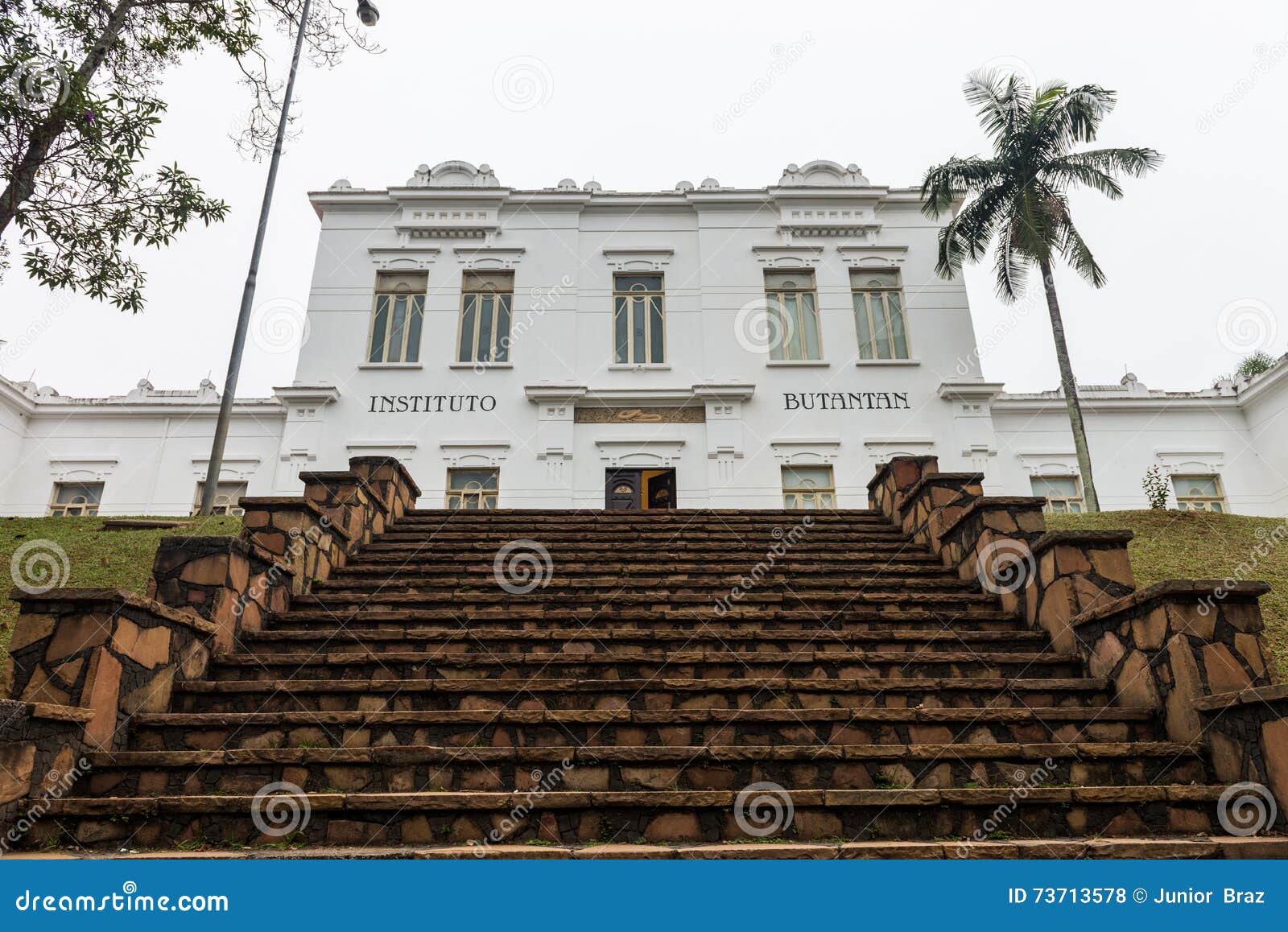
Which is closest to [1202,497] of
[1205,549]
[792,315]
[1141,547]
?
[1205,549]

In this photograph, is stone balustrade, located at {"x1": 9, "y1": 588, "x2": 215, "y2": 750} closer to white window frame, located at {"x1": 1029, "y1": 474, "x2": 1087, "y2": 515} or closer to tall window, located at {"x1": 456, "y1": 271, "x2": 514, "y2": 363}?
tall window, located at {"x1": 456, "y1": 271, "x2": 514, "y2": 363}

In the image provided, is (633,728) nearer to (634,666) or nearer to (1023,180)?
(634,666)

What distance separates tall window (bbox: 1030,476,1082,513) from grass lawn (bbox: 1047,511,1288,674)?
461 cm

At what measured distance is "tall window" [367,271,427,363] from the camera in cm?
1777

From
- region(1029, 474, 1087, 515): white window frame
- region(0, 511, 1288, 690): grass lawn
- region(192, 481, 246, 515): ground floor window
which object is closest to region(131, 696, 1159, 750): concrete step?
region(0, 511, 1288, 690): grass lawn

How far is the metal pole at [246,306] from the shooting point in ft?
42.0

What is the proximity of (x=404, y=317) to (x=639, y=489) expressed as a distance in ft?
20.9

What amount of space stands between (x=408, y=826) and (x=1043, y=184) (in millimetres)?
18198

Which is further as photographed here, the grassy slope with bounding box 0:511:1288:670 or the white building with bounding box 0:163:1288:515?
the white building with bounding box 0:163:1288:515

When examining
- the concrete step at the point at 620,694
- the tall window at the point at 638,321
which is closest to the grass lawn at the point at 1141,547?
the concrete step at the point at 620,694

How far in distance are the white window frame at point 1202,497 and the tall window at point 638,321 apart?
453 inches

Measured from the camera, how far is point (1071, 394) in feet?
54.8

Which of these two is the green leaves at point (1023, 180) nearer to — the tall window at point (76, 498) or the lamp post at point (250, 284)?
the lamp post at point (250, 284)

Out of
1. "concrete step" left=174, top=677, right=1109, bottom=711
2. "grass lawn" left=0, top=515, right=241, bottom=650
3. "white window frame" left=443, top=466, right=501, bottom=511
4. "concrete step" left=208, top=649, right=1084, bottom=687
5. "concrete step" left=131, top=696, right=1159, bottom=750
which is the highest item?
"white window frame" left=443, top=466, right=501, bottom=511
